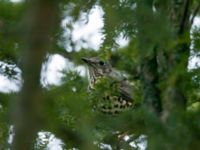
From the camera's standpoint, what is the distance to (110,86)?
236 centimetres

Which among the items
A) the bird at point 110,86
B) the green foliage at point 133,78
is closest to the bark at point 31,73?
the green foliage at point 133,78

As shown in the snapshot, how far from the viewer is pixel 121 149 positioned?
2062 mm

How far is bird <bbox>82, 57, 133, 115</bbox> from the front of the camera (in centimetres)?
244

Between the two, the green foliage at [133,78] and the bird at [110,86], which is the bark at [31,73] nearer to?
the green foliage at [133,78]

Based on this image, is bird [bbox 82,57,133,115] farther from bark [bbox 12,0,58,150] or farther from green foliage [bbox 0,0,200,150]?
bark [bbox 12,0,58,150]

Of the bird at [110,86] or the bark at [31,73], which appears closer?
the bark at [31,73]

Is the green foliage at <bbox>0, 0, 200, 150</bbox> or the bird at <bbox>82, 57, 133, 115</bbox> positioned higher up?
the bird at <bbox>82, 57, 133, 115</bbox>

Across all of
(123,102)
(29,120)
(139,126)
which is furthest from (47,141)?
(123,102)

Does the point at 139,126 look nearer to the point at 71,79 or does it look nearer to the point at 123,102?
the point at 71,79

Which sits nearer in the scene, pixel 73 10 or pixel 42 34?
pixel 42 34

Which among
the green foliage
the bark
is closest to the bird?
the green foliage

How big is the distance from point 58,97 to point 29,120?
0.82 m

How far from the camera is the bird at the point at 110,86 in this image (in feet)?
8.00

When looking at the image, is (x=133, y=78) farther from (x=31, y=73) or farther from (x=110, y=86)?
(x=31, y=73)
